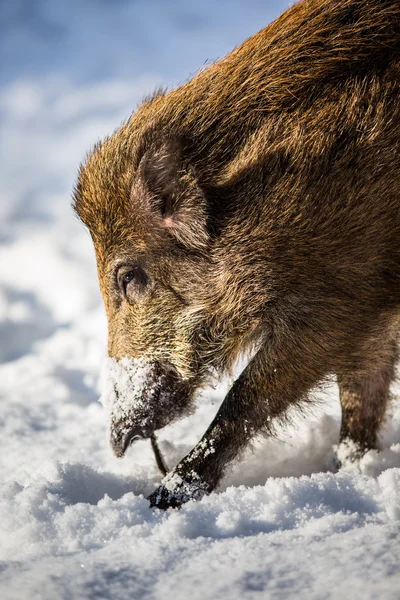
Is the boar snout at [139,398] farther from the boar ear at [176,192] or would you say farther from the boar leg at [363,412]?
the boar leg at [363,412]

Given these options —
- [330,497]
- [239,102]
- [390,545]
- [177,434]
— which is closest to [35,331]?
[177,434]

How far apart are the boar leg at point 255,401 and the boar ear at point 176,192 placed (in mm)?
626

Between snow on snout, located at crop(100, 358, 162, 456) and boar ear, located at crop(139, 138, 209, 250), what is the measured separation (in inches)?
26.4

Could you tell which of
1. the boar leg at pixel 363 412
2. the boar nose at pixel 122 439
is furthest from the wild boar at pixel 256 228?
the boar leg at pixel 363 412

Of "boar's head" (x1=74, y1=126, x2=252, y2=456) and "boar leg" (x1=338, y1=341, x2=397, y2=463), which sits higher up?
"boar's head" (x1=74, y1=126, x2=252, y2=456)

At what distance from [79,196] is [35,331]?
4.65 meters

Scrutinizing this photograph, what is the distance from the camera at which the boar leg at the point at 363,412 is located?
3.56 metres

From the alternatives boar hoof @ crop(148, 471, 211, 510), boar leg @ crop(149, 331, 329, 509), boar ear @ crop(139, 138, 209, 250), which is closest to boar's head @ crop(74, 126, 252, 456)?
boar ear @ crop(139, 138, 209, 250)

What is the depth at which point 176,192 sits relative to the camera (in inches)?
121

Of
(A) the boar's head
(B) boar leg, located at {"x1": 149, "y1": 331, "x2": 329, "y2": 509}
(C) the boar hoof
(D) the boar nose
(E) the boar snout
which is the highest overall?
(A) the boar's head

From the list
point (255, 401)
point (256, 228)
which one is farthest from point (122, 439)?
point (256, 228)

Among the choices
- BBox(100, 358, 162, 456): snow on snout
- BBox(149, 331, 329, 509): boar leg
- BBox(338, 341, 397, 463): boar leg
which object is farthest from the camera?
BBox(338, 341, 397, 463): boar leg

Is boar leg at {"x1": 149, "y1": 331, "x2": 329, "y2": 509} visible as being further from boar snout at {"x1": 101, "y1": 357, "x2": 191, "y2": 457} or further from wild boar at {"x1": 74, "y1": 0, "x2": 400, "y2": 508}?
boar snout at {"x1": 101, "y1": 357, "x2": 191, "y2": 457}

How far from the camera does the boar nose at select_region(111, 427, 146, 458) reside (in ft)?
10.7
